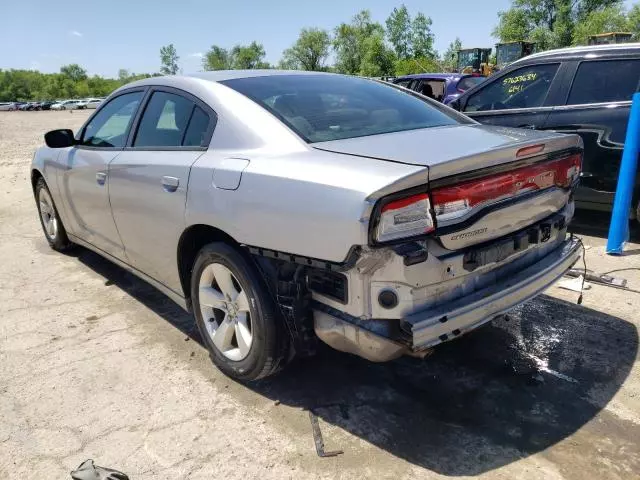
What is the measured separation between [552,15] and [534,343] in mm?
64714

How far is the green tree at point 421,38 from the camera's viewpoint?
73.9 metres

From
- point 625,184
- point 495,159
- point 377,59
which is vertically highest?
point 377,59

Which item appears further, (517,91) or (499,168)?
(517,91)

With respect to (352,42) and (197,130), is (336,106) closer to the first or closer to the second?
(197,130)

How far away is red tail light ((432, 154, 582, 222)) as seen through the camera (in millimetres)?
2129

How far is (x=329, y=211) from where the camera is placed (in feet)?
6.83

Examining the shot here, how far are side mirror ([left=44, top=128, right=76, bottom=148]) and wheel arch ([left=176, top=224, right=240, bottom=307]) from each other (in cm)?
196

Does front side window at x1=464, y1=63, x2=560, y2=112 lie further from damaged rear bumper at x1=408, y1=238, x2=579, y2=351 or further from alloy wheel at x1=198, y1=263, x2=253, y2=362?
alloy wheel at x1=198, y1=263, x2=253, y2=362

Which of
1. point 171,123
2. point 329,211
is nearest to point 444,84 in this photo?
point 171,123

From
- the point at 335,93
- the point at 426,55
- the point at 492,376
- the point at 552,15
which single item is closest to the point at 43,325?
the point at 335,93

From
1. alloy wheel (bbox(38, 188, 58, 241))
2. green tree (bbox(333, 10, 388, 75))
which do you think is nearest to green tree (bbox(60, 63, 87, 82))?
green tree (bbox(333, 10, 388, 75))

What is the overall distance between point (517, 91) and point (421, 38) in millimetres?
74338

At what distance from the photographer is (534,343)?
320 cm

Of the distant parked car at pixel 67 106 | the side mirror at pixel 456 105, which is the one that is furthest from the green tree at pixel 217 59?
the side mirror at pixel 456 105
